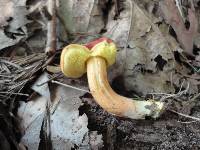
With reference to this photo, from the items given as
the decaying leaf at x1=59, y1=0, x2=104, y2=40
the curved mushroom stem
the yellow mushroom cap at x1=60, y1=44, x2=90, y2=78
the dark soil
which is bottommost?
the dark soil

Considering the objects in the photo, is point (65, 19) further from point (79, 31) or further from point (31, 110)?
point (31, 110)

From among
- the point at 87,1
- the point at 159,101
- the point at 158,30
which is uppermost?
the point at 87,1

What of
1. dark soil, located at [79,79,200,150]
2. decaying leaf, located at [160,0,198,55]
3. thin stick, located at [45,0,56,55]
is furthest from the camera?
decaying leaf, located at [160,0,198,55]

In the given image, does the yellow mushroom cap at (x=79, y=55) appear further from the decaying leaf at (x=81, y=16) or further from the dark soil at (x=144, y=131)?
the decaying leaf at (x=81, y=16)

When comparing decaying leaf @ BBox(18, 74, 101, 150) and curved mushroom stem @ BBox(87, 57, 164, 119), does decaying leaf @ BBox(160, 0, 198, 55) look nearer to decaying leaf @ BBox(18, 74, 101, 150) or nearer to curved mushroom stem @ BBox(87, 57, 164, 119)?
curved mushroom stem @ BBox(87, 57, 164, 119)

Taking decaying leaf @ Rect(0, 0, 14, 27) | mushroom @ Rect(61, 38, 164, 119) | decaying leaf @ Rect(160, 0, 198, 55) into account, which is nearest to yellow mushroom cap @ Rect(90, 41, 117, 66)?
mushroom @ Rect(61, 38, 164, 119)

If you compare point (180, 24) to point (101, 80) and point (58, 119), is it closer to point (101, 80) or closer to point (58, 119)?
point (101, 80)

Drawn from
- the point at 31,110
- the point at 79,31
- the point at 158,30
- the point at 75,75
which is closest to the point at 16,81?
the point at 31,110
